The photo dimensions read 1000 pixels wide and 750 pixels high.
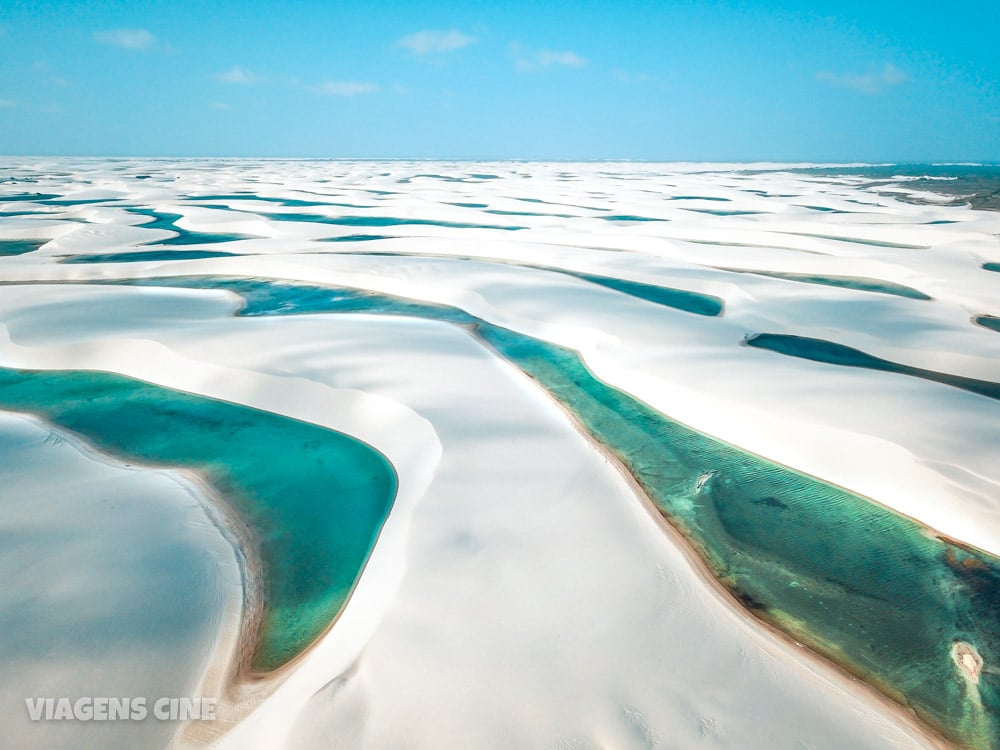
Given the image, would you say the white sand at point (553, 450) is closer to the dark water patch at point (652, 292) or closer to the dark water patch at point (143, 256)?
the dark water patch at point (652, 292)

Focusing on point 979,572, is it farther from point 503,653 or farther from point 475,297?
point 475,297

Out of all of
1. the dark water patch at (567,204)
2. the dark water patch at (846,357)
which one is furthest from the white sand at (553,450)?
the dark water patch at (567,204)

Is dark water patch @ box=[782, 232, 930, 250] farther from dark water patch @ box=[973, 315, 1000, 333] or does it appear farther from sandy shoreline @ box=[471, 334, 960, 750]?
sandy shoreline @ box=[471, 334, 960, 750]

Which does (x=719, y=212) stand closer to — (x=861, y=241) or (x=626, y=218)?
(x=626, y=218)

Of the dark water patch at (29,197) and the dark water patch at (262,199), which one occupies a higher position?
the dark water patch at (262,199)

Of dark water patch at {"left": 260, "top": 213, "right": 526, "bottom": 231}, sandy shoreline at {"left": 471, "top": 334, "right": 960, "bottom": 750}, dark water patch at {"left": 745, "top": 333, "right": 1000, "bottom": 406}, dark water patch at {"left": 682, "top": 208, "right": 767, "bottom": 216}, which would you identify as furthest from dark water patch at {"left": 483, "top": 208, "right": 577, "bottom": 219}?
sandy shoreline at {"left": 471, "top": 334, "right": 960, "bottom": 750}

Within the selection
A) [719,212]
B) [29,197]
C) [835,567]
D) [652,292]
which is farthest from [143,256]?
[719,212]

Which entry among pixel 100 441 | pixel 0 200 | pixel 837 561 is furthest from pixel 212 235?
pixel 837 561
